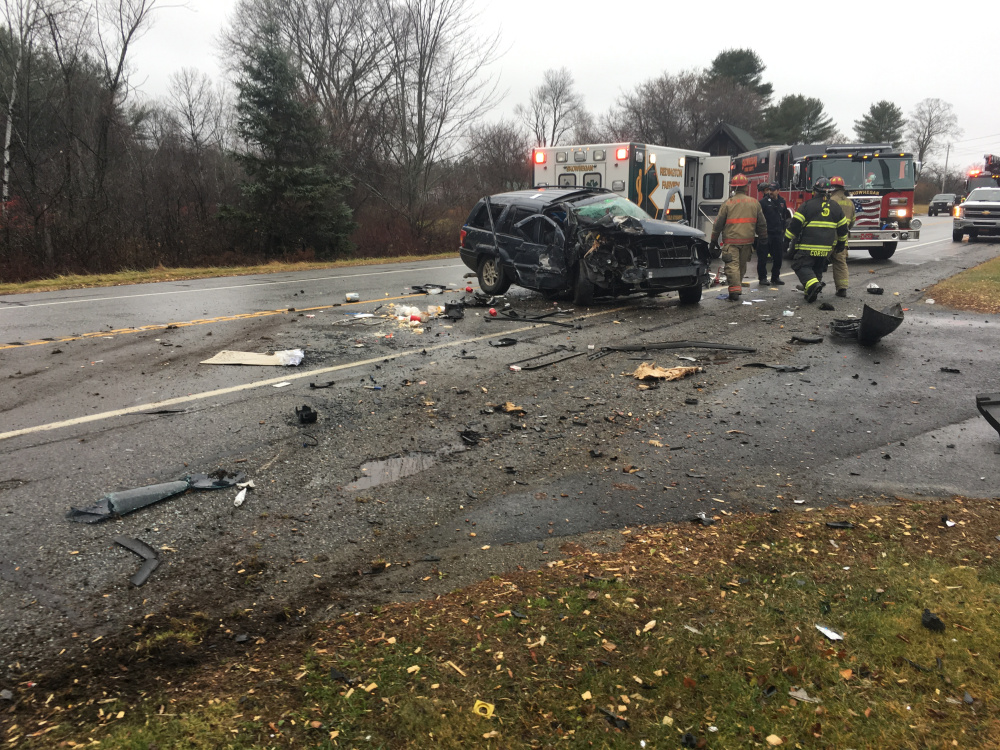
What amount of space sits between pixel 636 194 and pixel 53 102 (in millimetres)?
20800

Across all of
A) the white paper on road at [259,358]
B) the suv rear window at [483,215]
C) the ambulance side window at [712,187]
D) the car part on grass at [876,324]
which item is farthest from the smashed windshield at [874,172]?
the white paper on road at [259,358]

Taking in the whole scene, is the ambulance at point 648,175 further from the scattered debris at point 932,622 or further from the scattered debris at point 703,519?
the scattered debris at point 932,622

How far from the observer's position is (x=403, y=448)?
4.99 m

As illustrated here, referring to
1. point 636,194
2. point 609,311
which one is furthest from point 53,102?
point 609,311

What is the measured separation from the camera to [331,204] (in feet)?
79.7

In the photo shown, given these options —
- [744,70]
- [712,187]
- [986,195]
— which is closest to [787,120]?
[744,70]

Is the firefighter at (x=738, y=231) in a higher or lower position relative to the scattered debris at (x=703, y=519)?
higher

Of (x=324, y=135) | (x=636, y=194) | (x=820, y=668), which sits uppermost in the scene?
(x=324, y=135)

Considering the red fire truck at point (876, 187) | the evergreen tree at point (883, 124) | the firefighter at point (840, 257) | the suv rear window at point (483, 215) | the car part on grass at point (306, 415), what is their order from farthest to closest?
1. the evergreen tree at point (883, 124)
2. the red fire truck at point (876, 187)
3. the suv rear window at point (483, 215)
4. the firefighter at point (840, 257)
5. the car part on grass at point (306, 415)

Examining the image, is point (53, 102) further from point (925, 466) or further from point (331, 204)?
point (925, 466)

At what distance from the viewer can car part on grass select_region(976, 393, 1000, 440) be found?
4887mm

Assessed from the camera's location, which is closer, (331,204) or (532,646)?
(532,646)

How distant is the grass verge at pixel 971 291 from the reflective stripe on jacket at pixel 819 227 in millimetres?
2009

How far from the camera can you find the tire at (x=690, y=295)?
11008mm
